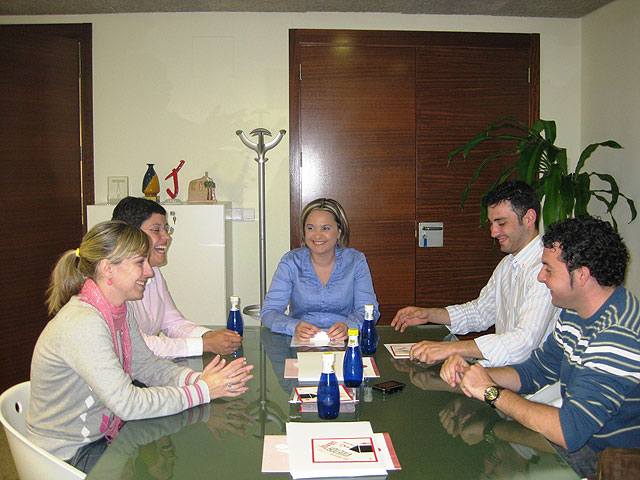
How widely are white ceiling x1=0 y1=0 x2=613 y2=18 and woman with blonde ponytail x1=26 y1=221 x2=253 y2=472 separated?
2.81 metres

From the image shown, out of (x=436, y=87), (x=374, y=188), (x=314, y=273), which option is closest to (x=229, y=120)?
(x=374, y=188)

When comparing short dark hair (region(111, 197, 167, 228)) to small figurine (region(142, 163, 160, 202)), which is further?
small figurine (region(142, 163, 160, 202))

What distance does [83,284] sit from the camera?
190cm

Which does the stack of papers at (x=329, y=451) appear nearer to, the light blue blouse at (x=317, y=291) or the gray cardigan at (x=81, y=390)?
the gray cardigan at (x=81, y=390)

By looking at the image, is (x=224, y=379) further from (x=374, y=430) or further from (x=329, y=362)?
(x=374, y=430)

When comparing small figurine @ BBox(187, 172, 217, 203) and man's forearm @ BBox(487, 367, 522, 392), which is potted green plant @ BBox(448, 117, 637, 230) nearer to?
man's forearm @ BBox(487, 367, 522, 392)

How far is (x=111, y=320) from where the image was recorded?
1.87 meters

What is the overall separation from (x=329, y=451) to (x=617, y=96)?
373 cm

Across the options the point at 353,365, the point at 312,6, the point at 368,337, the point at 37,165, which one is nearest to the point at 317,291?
the point at 368,337

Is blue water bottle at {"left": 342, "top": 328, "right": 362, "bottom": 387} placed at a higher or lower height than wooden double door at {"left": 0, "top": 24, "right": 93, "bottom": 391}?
lower

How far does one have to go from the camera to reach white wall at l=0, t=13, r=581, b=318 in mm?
4379

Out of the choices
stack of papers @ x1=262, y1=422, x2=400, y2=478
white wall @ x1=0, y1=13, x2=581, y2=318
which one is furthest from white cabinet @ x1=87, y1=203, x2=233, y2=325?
stack of papers @ x1=262, y1=422, x2=400, y2=478

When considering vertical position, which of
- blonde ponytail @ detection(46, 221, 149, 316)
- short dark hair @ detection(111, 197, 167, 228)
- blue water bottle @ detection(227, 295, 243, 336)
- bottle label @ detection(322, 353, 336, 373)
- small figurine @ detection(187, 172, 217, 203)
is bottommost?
blue water bottle @ detection(227, 295, 243, 336)

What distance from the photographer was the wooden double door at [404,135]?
14.5 ft
